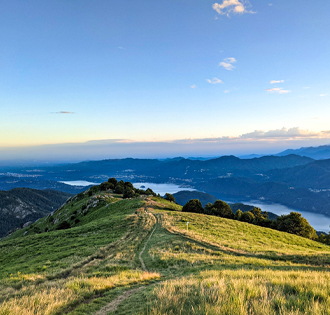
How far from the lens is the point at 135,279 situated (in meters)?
11.4

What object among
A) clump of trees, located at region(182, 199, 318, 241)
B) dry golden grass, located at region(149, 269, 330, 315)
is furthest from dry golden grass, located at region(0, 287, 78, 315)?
clump of trees, located at region(182, 199, 318, 241)

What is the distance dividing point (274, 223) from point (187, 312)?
2405 inches

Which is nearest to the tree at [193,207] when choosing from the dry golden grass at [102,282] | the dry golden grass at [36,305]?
the dry golden grass at [102,282]

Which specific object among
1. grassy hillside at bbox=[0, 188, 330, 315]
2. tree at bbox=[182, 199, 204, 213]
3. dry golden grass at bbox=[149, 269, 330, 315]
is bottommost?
tree at bbox=[182, 199, 204, 213]

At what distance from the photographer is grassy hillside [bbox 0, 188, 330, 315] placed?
5348 millimetres

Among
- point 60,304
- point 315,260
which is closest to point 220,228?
point 315,260

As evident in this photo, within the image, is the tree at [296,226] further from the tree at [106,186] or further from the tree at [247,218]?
the tree at [106,186]

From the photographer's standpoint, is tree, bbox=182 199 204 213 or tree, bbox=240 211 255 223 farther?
tree, bbox=182 199 204 213

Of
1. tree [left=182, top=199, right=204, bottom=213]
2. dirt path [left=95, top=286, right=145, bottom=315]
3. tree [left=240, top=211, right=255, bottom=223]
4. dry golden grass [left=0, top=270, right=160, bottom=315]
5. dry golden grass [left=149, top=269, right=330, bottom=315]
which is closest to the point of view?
dry golden grass [left=149, top=269, right=330, bottom=315]

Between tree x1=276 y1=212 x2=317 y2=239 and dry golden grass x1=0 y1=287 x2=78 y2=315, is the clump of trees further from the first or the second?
dry golden grass x1=0 y1=287 x2=78 y2=315

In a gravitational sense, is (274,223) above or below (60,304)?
below

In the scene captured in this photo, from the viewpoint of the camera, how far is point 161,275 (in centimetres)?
1309

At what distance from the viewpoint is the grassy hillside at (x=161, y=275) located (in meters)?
5.35

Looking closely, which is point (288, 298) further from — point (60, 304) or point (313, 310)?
point (60, 304)
